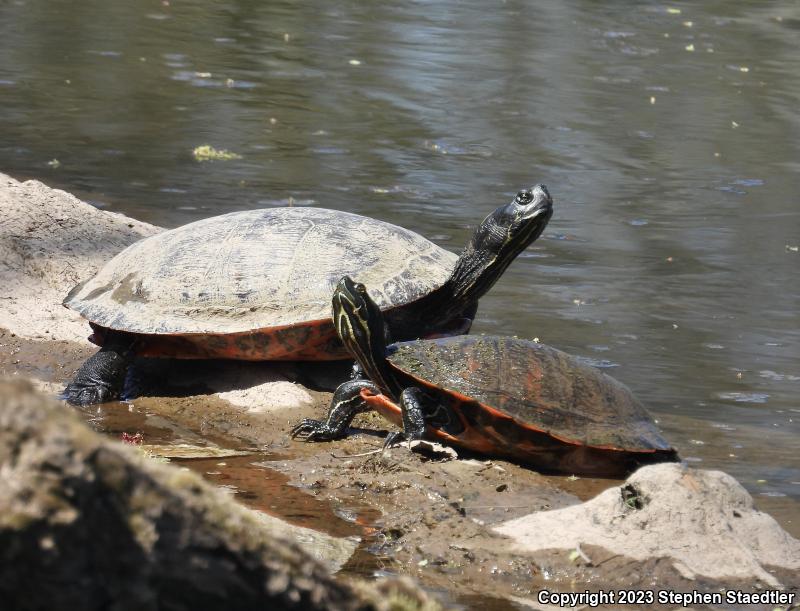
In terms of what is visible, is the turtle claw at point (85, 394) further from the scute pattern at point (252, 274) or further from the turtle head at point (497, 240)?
the turtle head at point (497, 240)

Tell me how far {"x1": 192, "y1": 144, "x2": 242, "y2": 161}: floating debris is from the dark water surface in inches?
4.6

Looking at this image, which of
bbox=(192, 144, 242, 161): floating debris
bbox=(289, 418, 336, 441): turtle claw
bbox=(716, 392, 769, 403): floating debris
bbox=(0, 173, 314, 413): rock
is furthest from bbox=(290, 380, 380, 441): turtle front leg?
bbox=(192, 144, 242, 161): floating debris

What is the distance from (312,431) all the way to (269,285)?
2.97ft

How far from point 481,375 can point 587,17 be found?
17142mm

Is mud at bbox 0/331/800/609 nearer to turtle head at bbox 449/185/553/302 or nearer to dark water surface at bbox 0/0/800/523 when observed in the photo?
turtle head at bbox 449/185/553/302

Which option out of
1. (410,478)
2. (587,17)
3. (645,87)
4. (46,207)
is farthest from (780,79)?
(410,478)

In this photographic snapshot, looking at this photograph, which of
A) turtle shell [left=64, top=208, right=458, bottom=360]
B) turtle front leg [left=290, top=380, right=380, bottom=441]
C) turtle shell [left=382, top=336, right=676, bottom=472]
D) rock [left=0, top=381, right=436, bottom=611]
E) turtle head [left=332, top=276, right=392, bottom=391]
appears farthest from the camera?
turtle shell [left=64, top=208, right=458, bottom=360]

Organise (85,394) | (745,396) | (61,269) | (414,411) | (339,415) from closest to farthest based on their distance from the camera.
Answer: (414,411) → (339,415) → (85,394) → (745,396) → (61,269)

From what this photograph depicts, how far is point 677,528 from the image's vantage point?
150 inches

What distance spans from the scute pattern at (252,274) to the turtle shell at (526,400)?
85 cm

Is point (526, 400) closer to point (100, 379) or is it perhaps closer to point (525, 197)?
point (525, 197)

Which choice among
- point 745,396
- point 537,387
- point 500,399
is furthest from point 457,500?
point 745,396

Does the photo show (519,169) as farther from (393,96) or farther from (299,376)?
(299,376)

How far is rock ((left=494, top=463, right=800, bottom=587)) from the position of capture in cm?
373
